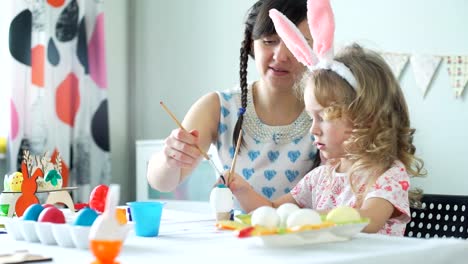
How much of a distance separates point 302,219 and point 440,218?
0.63 m

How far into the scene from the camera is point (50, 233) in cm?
102

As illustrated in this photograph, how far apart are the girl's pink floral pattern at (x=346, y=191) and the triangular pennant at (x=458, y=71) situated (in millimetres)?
1221

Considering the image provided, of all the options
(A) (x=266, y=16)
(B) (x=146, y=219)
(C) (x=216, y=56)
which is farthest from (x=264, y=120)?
(C) (x=216, y=56)

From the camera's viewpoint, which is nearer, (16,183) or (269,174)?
(16,183)

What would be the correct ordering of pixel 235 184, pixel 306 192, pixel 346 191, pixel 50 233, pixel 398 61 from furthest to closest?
pixel 398 61, pixel 306 192, pixel 346 191, pixel 235 184, pixel 50 233

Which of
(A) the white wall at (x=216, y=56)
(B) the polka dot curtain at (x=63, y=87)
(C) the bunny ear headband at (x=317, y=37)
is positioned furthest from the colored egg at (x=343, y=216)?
(B) the polka dot curtain at (x=63, y=87)

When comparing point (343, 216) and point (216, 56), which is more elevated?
point (216, 56)

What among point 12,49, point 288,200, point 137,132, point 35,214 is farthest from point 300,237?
point 137,132

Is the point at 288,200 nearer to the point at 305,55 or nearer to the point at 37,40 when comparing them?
the point at 305,55

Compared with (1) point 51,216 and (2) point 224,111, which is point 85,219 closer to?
(1) point 51,216

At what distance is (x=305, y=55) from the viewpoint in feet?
4.79

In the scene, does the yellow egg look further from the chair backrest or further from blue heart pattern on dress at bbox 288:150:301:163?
the chair backrest

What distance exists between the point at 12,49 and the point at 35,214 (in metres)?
2.20

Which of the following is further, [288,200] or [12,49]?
[12,49]
